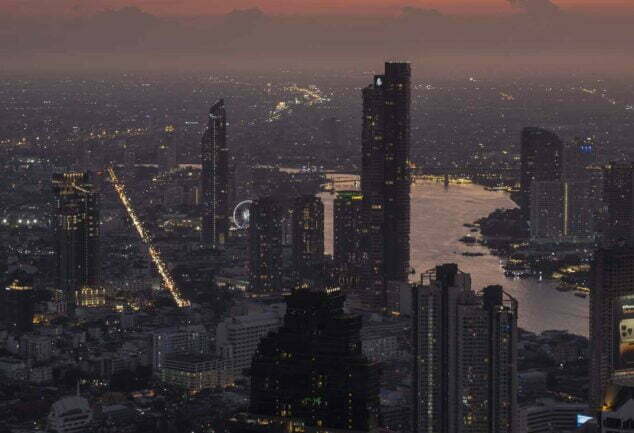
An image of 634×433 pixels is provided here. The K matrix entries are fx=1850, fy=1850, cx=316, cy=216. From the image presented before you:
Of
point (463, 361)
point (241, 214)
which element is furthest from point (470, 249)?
point (463, 361)

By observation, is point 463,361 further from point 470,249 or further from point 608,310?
point 470,249

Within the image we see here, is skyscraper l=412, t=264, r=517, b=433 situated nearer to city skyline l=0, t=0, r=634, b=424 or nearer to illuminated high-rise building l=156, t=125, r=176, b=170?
city skyline l=0, t=0, r=634, b=424

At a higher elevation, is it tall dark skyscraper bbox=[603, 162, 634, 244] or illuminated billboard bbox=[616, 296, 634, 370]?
illuminated billboard bbox=[616, 296, 634, 370]

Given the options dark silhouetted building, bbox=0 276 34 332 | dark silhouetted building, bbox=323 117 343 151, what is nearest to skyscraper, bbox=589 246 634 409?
dark silhouetted building, bbox=0 276 34 332

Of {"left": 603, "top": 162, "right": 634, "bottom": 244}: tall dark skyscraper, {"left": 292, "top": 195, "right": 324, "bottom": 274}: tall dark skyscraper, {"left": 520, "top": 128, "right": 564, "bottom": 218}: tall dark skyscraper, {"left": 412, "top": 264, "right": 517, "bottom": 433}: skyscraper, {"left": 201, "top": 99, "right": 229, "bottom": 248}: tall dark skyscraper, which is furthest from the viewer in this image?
{"left": 520, "top": 128, "right": 564, "bottom": 218}: tall dark skyscraper

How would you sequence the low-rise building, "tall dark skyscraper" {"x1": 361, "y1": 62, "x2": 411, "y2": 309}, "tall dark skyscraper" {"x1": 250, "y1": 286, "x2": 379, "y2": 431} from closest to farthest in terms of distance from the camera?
"tall dark skyscraper" {"x1": 250, "y1": 286, "x2": 379, "y2": 431} < the low-rise building < "tall dark skyscraper" {"x1": 361, "y1": 62, "x2": 411, "y2": 309}
